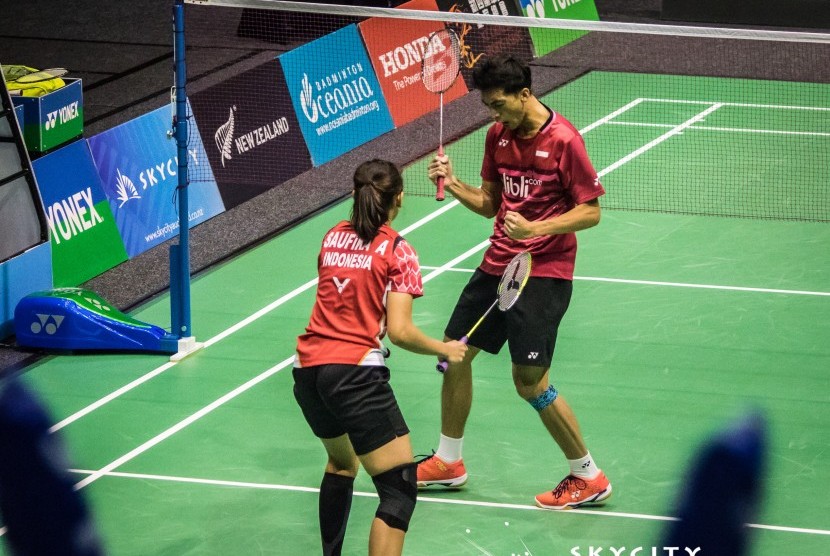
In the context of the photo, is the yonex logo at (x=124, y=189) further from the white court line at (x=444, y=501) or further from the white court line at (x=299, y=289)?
the white court line at (x=444, y=501)

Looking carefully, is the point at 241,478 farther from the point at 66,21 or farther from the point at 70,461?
the point at 66,21

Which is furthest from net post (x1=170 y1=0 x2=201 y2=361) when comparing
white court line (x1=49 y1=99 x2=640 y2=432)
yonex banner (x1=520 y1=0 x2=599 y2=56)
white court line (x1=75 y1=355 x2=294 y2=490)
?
yonex banner (x1=520 y1=0 x2=599 y2=56)

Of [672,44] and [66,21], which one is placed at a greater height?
[66,21]

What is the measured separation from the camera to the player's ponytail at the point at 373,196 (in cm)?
554

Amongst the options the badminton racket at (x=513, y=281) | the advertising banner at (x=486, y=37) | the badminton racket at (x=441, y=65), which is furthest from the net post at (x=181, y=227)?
the advertising banner at (x=486, y=37)

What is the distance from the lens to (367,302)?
552 centimetres

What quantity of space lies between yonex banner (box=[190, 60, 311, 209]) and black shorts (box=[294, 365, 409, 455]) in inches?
225

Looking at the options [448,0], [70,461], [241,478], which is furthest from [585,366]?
[448,0]

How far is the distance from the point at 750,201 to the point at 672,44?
737cm

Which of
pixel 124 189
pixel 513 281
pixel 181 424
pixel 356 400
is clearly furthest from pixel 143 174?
pixel 356 400

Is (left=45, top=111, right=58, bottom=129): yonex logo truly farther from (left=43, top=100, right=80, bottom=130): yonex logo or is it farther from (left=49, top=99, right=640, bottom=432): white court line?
(left=49, top=99, right=640, bottom=432): white court line

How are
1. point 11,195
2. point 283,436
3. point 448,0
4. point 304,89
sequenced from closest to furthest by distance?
point 283,436 → point 11,195 → point 304,89 → point 448,0

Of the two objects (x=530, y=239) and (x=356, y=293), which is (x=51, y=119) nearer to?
(x=530, y=239)

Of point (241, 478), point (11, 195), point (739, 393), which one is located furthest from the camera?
point (11, 195)
